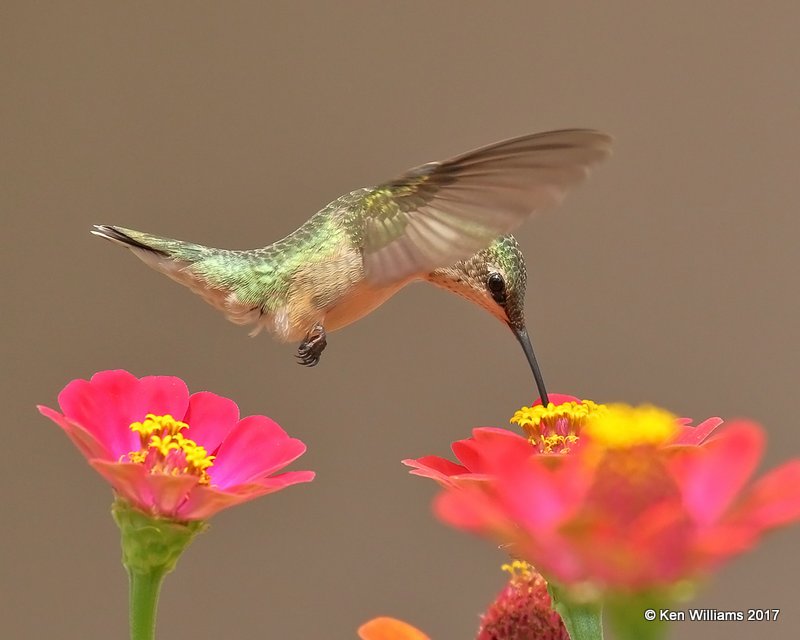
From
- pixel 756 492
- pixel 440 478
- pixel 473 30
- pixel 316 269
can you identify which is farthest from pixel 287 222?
pixel 756 492

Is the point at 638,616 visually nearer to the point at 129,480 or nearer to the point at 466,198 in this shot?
→ the point at 129,480

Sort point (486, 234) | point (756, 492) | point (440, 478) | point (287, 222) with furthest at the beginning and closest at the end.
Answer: point (287, 222)
point (486, 234)
point (440, 478)
point (756, 492)

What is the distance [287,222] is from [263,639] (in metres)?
0.62

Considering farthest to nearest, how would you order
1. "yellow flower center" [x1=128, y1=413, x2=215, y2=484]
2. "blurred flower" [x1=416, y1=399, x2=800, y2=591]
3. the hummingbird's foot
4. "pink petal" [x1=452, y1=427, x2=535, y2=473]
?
the hummingbird's foot → "yellow flower center" [x1=128, y1=413, x2=215, y2=484] → "pink petal" [x1=452, y1=427, x2=535, y2=473] → "blurred flower" [x1=416, y1=399, x2=800, y2=591]

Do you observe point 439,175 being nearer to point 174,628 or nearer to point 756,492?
point 756,492

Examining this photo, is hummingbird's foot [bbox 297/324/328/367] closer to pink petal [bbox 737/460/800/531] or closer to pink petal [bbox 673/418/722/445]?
pink petal [bbox 673/418/722/445]

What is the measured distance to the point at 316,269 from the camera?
0.65 metres

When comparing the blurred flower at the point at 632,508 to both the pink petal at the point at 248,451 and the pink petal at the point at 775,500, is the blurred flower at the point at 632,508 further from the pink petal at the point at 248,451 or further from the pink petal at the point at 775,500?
the pink petal at the point at 248,451

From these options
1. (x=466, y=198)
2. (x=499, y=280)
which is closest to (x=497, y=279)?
(x=499, y=280)

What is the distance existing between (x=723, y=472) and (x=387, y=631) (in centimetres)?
19

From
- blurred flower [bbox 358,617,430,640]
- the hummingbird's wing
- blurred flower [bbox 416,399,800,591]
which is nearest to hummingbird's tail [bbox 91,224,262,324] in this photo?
the hummingbird's wing

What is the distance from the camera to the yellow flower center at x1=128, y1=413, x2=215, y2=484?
1.45 ft

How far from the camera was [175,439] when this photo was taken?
0.45 meters

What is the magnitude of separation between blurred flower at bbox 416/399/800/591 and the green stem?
0.21 metres
